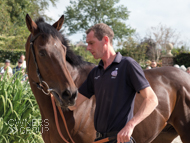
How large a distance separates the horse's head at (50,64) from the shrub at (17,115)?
1.93m

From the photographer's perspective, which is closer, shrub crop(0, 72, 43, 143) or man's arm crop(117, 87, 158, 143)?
man's arm crop(117, 87, 158, 143)

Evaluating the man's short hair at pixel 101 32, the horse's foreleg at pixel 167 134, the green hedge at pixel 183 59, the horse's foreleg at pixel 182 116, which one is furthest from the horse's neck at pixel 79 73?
the green hedge at pixel 183 59

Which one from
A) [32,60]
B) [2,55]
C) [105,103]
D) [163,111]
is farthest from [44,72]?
[2,55]

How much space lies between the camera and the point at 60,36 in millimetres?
2441

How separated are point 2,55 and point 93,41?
1731 cm

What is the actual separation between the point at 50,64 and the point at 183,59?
1619 centimetres

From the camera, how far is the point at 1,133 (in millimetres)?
3971

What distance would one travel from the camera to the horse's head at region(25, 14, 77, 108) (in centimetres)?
207

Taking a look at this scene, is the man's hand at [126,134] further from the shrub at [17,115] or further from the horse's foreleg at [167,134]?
the shrub at [17,115]

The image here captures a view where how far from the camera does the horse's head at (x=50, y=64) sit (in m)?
2.07

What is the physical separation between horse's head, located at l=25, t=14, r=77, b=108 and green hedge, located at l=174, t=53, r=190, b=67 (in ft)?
51.0

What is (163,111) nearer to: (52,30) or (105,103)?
(105,103)

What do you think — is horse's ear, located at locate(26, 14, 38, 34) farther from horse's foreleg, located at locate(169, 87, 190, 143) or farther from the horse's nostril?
horse's foreleg, located at locate(169, 87, 190, 143)

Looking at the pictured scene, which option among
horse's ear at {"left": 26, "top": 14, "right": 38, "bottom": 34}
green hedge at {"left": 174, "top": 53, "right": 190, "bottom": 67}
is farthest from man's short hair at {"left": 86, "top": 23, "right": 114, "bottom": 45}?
green hedge at {"left": 174, "top": 53, "right": 190, "bottom": 67}
